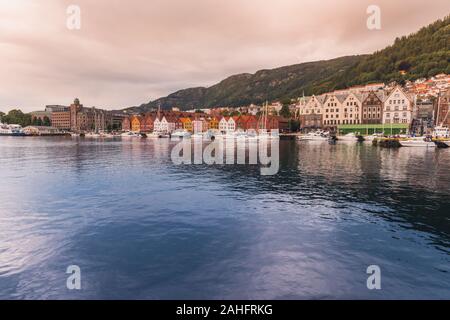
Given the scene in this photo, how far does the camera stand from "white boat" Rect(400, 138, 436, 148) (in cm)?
8075

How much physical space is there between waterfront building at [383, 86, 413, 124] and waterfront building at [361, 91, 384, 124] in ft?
11.6

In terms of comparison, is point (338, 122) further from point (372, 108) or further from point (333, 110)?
point (372, 108)

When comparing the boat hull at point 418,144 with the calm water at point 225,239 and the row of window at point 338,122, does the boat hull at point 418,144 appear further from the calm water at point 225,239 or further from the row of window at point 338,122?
the calm water at point 225,239

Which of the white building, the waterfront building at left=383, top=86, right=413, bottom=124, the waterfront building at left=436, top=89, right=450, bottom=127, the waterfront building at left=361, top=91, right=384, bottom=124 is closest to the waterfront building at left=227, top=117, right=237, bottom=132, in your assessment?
the white building

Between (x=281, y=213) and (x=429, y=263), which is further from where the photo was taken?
(x=281, y=213)

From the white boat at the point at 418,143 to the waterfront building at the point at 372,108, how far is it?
48863 mm

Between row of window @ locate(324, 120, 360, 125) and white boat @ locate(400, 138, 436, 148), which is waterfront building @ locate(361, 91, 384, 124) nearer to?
row of window @ locate(324, 120, 360, 125)

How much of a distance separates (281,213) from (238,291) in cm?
1041

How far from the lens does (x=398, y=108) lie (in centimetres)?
12500

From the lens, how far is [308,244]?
15.2 meters

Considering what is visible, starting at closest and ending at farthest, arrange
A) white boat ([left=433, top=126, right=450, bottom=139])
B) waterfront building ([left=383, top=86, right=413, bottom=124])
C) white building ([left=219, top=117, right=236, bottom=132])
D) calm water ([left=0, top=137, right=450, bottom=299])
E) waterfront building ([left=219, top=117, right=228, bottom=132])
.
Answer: calm water ([left=0, top=137, right=450, bottom=299]), white boat ([left=433, top=126, right=450, bottom=139]), waterfront building ([left=383, top=86, right=413, bottom=124]), white building ([left=219, top=117, right=236, bottom=132]), waterfront building ([left=219, top=117, right=228, bottom=132])

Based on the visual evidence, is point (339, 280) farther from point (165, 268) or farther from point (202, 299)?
point (165, 268)

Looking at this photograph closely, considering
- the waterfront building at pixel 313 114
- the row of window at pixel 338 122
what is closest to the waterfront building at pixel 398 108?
the row of window at pixel 338 122
